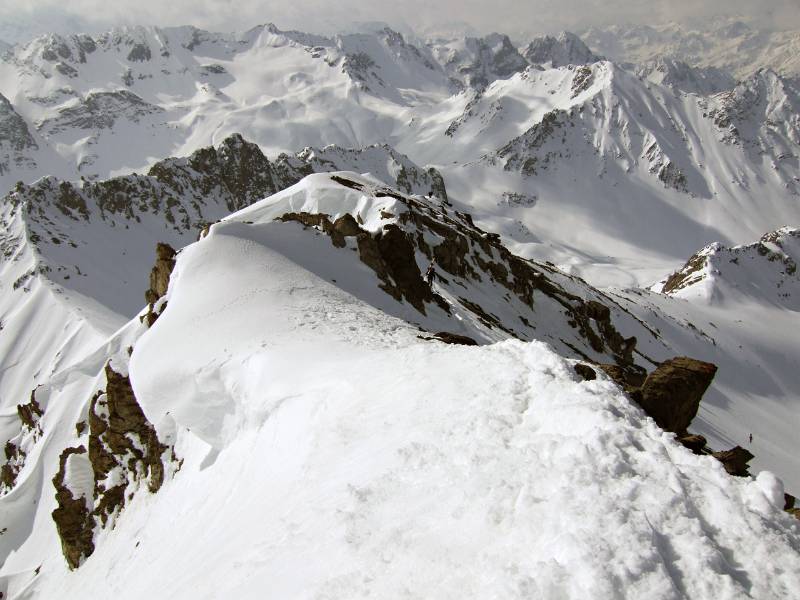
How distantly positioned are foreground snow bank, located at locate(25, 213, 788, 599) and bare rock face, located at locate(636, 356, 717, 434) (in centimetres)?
223

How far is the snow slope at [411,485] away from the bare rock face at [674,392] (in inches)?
87.4

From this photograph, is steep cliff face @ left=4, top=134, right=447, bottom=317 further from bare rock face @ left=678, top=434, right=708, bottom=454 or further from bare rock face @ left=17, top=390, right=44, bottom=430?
bare rock face @ left=678, top=434, right=708, bottom=454

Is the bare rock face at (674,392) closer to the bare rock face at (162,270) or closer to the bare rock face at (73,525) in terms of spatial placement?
the bare rock face at (73,525)

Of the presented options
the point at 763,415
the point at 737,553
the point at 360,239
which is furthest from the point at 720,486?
the point at 763,415

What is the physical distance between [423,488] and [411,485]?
261mm

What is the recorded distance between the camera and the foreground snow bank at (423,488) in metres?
5.94

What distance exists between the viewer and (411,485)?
26.3 feet

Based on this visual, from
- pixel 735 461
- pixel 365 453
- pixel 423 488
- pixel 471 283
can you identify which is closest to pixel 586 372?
pixel 735 461

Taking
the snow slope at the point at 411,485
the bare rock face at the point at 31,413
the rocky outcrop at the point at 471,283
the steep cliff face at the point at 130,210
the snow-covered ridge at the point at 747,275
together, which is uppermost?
the snow slope at the point at 411,485

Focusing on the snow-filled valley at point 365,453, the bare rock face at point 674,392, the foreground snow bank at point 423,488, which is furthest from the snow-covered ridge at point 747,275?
the foreground snow bank at point 423,488

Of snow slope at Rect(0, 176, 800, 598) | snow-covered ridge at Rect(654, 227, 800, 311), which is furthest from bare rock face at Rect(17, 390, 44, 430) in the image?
snow-covered ridge at Rect(654, 227, 800, 311)

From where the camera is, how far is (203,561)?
9914 mm

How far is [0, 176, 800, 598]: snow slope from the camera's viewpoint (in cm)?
597

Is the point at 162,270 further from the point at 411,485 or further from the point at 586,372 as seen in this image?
the point at 586,372
